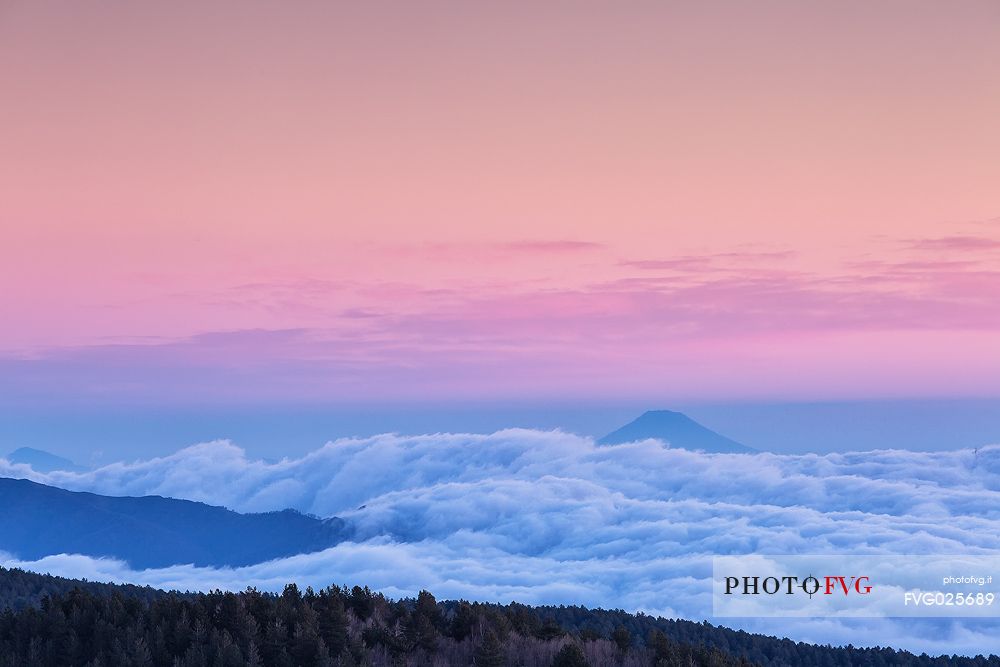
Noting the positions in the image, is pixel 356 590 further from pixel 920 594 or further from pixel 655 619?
pixel 920 594

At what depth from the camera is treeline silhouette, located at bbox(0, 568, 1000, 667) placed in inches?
1371

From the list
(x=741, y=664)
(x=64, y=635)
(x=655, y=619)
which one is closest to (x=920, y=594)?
(x=655, y=619)

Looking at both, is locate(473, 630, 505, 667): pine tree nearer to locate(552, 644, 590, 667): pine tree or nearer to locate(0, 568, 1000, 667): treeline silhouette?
locate(0, 568, 1000, 667): treeline silhouette

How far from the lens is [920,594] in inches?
7559

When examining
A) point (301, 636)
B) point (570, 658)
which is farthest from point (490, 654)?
point (301, 636)

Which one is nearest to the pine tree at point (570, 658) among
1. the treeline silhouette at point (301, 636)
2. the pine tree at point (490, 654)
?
the treeline silhouette at point (301, 636)

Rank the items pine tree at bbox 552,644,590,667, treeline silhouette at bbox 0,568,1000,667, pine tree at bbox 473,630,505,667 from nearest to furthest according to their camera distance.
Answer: treeline silhouette at bbox 0,568,1000,667 < pine tree at bbox 552,644,590,667 < pine tree at bbox 473,630,505,667

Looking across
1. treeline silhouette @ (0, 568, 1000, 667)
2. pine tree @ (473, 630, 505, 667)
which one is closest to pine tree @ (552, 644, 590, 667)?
treeline silhouette @ (0, 568, 1000, 667)

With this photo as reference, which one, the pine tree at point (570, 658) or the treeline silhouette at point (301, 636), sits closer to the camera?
the treeline silhouette at point (301, 636)

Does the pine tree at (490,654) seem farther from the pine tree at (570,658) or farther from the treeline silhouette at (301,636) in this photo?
the pine tree at (570,658)

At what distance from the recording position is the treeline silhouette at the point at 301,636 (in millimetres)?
34812

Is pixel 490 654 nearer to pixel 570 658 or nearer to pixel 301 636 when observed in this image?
pixel 570 658

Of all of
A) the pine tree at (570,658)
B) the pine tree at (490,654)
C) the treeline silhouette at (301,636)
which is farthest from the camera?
the pine tree at (490,654)

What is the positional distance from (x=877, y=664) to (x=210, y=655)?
78569 millimetres
